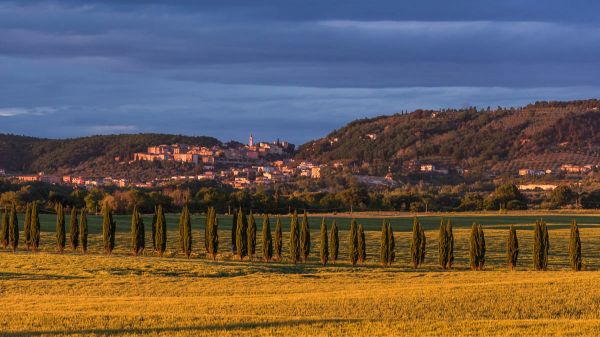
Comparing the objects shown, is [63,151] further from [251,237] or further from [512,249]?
[512,249]

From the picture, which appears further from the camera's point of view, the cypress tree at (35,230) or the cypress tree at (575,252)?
the cypress tree at (35,230)

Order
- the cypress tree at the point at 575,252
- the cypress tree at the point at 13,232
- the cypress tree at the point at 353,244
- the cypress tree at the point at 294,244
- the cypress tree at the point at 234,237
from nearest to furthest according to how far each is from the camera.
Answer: the cypress tree at the point at 575,252 → the cypress tree at the point at 353,244 → the cypress tree at the point at 294,244 → the cypress tree at the point at 234,237 → the cypress tree at the point at 13,232

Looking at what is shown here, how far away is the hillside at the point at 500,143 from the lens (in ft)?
541

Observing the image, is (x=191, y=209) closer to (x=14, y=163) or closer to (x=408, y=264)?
(x=408, y=264)

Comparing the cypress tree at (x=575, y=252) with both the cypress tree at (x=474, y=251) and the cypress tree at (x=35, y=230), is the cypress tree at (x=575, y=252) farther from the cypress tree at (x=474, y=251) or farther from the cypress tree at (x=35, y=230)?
the cypress tree at (x=35, y=230)

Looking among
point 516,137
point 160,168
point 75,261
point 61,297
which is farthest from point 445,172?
point 61,297

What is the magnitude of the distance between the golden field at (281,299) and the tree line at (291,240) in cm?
99

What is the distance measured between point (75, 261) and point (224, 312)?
22029 mm

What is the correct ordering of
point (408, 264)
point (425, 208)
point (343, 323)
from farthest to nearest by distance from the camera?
point (425, 208) < point (408, 264) < point (343, 323)

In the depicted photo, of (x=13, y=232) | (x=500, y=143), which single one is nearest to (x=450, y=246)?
(x=13, y=232)

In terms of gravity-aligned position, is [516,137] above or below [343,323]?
above

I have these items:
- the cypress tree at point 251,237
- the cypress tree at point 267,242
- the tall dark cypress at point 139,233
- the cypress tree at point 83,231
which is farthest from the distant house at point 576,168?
the cypress tree at point 83,231

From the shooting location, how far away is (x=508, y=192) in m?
107

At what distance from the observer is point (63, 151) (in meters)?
184
